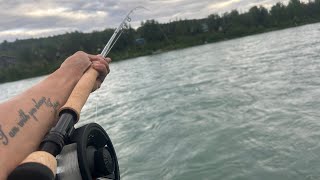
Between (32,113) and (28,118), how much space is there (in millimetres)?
53

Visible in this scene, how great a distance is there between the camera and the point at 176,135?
762cm

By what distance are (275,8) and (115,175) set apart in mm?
94442

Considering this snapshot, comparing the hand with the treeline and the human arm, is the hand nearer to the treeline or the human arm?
the human arm

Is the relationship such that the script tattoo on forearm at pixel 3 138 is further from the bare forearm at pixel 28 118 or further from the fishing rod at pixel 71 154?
the fishing rod at pixel 71 154

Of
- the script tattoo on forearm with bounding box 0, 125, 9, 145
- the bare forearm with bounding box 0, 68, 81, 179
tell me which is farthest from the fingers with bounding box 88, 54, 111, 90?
the script tattoo on forearm with bounding box 0, 125, 9, 145

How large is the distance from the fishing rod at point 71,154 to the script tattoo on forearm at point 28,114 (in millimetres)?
86

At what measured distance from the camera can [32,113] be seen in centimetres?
196

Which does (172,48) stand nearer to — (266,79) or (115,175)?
(266,79)

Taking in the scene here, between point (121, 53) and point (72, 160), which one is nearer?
point (72, 160)

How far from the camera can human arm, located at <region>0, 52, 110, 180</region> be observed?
1712 millimetres

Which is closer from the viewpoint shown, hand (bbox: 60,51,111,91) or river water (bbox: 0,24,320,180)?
hand (bbox: 60,51,111,91)

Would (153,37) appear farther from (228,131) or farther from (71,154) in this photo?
(71,154)

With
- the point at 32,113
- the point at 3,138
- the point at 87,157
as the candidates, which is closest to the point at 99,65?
the point at 32,113

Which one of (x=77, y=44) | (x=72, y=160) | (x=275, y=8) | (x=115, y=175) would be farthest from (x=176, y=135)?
(x=275, y=8)
